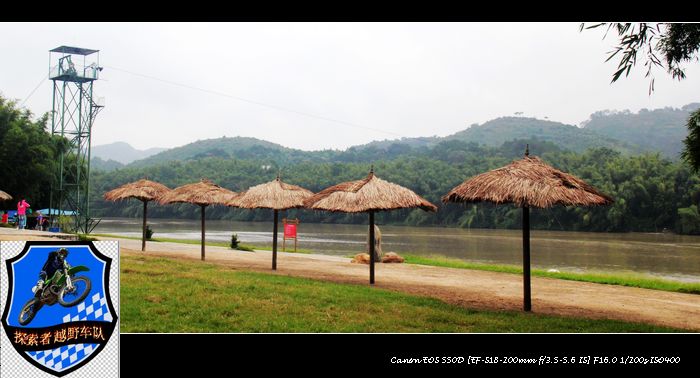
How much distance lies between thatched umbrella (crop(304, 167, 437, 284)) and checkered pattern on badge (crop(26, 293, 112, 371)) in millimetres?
5507

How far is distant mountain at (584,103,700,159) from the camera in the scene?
1105 inches

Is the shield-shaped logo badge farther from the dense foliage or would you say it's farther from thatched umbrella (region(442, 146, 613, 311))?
the dense foliage

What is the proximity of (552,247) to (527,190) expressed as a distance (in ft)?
54.3

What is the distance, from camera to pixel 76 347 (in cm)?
356

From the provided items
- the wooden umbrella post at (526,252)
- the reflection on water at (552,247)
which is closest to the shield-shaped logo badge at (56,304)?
the wooden umbrella post at (526,252)

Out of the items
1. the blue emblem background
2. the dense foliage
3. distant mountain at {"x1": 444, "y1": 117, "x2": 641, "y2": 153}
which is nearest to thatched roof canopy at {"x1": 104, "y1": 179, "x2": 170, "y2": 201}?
the dense foliage

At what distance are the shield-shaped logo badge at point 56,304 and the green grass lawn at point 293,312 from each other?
168cm

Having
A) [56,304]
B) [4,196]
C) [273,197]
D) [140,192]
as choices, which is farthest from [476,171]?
[56,304]

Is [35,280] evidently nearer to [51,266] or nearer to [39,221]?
[51,266]

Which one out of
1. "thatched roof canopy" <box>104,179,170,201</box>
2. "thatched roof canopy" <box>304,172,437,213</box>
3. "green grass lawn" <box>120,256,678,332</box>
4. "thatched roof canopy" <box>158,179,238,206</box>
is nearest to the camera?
"green grass lawn" <box>120,256,678,332</box>

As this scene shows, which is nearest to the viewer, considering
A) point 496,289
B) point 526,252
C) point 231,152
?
point 526,252

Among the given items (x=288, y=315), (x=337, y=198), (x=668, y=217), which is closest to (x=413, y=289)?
(x=337, y=198)

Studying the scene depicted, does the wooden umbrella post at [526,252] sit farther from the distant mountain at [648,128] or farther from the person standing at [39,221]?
the distant mountain at [648,128]
